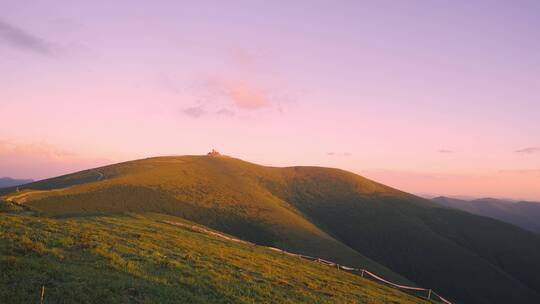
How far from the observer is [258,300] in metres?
19.6

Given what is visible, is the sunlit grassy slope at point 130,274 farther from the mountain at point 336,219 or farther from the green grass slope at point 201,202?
the mountain at point 336,219

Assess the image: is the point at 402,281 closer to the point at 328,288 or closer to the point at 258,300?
the point at 328,288

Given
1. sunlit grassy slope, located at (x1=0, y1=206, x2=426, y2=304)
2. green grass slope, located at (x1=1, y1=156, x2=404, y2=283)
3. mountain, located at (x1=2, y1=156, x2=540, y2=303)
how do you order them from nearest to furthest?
sunlit grassy slope, located at (x1=0, y1=206, x2=426, y2=304) → green grass slope, located at (x1=1, y1=156, x2=404, y2=283) → mountain, located at (x1=2, y1=156, x2=540, y2=303)

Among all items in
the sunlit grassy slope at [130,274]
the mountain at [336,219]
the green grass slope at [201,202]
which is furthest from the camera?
the mountain at [336,219]

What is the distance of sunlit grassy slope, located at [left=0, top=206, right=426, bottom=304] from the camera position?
14.6m

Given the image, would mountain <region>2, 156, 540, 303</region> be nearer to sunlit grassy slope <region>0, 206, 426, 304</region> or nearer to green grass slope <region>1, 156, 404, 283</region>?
green grass slope <region>1, 156, 404, 283</region>

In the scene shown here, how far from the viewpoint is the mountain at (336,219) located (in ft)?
284

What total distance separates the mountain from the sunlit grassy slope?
4637 centimetres

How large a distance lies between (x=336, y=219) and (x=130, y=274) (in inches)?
4278

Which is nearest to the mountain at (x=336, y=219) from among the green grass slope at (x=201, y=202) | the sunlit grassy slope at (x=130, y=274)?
the green grass slope at (x=201, y=202)

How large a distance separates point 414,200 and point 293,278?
13795cm

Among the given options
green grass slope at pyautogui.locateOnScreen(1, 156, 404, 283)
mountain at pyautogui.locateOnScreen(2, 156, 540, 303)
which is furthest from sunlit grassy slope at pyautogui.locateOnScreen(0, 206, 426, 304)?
mountain at pyautogui.locateOnScreen(2, 156, 540, 303)

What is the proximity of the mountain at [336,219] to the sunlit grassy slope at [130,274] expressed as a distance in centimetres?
4637

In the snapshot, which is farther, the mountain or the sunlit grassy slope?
the mountain
